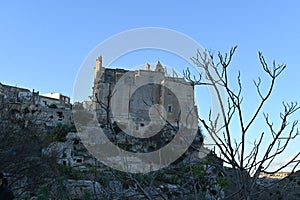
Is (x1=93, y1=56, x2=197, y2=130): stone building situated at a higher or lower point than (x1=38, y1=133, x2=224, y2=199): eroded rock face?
higher

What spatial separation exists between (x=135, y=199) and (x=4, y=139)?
7153 millimetres

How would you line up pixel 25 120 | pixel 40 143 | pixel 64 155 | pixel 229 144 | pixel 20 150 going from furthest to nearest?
pixel 64 155
pixel 25 120
pixel 40 143
pixel 20 150
pixel 229 144

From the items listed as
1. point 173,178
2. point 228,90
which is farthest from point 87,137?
point 228,90

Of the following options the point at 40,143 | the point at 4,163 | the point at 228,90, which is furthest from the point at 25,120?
the point at 228,90

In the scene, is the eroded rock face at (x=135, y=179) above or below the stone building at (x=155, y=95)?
below

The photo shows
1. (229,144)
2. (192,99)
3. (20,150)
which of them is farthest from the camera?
(20,150)

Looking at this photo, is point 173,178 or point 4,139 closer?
point 4,139

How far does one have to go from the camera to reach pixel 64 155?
17.6m

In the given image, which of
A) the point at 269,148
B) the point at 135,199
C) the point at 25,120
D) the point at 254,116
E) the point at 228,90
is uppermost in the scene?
the point at 25,120

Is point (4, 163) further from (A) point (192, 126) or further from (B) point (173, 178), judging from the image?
(A) point (192, 126)

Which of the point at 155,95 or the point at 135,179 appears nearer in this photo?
the point at 135,179

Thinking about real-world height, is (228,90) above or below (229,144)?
above

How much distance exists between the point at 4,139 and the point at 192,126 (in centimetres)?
765

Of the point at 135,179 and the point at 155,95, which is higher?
the point at 155,95
